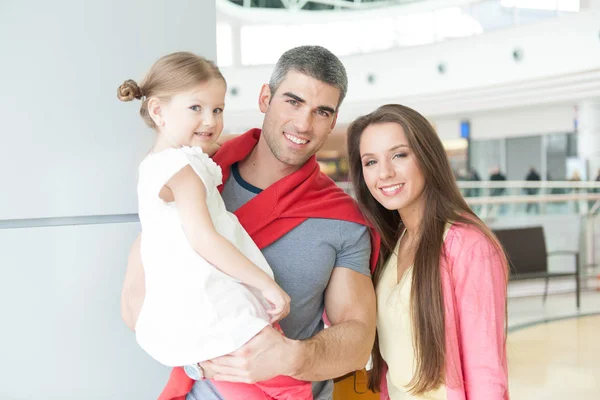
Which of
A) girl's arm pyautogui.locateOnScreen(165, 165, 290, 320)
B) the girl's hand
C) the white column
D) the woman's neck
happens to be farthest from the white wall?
Answer: the white column

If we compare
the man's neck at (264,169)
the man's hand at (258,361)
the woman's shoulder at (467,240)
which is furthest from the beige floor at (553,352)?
the man's hand at (258,361)

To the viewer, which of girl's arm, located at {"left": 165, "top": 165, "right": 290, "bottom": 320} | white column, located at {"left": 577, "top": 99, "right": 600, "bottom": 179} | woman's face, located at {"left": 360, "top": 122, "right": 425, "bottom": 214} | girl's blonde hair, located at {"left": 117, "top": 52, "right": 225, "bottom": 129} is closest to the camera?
girl's arm, located at {"left": 165, "top": 165, "right": 290, "bottom": 320}

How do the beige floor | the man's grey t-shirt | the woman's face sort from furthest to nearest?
the beige floor, the woman's face, the man's grey t-shirt

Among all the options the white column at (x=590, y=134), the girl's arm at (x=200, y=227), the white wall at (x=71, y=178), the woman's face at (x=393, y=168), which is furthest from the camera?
the white column at (x=590, y=134)

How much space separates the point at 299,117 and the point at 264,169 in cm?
25

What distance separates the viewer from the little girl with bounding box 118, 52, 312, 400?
155cm

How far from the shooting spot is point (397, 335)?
2.12 meters

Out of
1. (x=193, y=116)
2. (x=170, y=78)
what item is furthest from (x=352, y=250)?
(x=170, y=78)

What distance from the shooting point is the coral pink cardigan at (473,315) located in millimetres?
1962

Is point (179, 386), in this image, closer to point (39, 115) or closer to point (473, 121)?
point (39, 115)

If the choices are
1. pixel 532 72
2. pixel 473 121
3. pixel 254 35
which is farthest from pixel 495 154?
pixel 254 35

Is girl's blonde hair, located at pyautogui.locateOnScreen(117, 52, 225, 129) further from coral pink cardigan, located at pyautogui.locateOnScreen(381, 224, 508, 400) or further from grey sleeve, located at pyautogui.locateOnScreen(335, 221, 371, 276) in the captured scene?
coral pink cardigan, located at pyautogui.locateOnScreen(381, 224, 508, 400)

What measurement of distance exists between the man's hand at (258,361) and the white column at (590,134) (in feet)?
49.6

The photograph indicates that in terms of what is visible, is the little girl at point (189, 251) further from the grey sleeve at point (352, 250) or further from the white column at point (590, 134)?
the white column at point (590, 134)
